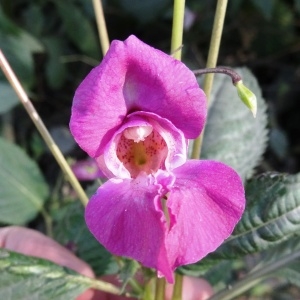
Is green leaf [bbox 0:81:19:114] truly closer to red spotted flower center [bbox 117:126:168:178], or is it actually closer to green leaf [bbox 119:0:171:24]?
green leaf [bbox 119:0:171:24]

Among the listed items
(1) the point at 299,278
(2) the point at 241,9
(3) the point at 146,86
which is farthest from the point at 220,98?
(2) the point at 241,9

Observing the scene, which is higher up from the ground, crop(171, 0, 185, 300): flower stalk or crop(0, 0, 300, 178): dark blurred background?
crop(0, 0, 300, 178): dark blurred background

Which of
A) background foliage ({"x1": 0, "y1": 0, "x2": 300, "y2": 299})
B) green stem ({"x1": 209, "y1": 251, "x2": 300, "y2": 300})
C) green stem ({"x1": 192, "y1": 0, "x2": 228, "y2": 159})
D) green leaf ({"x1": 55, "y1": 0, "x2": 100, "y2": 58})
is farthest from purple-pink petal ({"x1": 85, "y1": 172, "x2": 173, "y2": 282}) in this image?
green leaf ({"x1": 55, "y1": 0, "x2": 100, "y2": 58})

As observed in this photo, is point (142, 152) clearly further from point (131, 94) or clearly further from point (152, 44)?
point (152, 44)

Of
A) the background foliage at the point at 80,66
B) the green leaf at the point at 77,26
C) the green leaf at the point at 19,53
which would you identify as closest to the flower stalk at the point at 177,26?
the background foliage at the point at 80,66

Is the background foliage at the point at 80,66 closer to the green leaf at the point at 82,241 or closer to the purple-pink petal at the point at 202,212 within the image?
the green leaf at the point at 82,241

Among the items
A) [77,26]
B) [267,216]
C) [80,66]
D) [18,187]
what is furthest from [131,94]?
[80,66]

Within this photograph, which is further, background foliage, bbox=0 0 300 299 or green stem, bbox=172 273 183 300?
background foliage, bbox=0 0 300 299

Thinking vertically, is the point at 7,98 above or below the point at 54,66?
below
